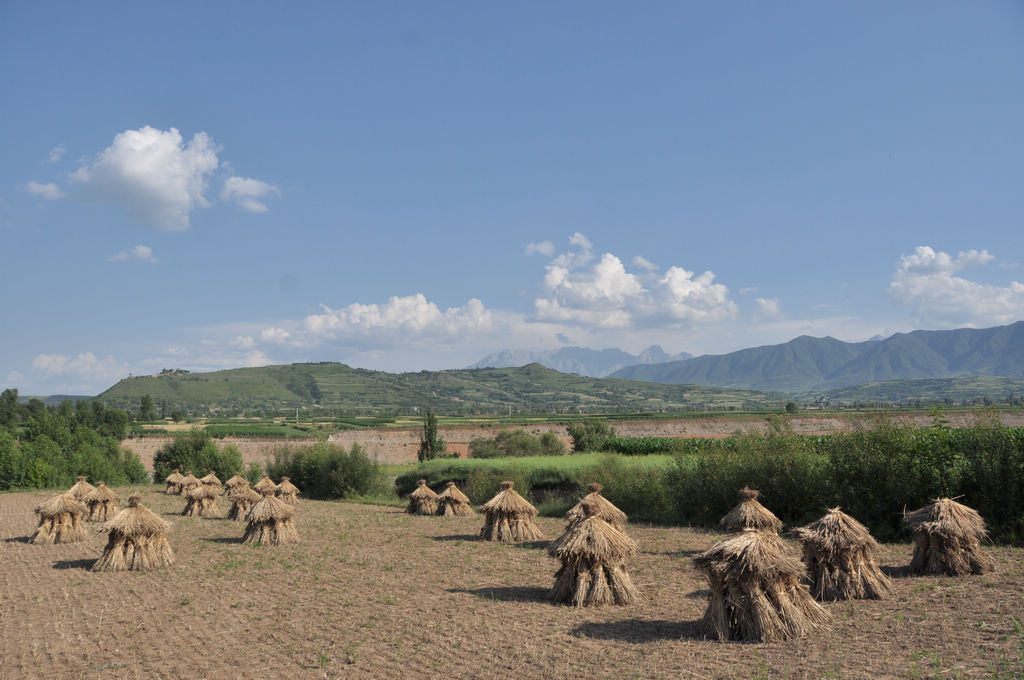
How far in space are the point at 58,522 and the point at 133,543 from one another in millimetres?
8097

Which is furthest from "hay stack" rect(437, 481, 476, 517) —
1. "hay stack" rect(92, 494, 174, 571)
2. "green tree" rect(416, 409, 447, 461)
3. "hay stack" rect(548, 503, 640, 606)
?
"green tree" rect(416, 409, 447, 461)

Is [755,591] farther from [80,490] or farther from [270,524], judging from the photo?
[80,490]

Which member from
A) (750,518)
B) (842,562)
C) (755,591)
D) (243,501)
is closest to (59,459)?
(243,501)

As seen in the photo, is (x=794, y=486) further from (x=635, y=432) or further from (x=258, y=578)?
(x=635, y=432)

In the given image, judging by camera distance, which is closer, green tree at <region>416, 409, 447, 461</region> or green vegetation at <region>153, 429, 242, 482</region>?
green tree at <region>416, 409, 447, 461</region>

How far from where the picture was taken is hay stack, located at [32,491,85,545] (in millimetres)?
26141

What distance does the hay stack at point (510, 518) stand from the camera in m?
25.0

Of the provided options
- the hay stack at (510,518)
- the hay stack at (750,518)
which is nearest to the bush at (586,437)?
the hay stack at (510,518)

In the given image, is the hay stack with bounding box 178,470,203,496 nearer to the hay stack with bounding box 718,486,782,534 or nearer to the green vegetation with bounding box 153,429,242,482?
the green vegetation with bounding box 153,429,242,482

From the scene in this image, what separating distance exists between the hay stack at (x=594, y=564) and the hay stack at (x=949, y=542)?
272 inches

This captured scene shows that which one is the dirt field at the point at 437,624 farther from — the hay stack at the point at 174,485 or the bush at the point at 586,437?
the bush at the point at 586,437

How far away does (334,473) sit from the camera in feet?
148

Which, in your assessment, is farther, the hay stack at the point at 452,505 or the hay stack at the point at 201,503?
the hay stack at the point at 201,503

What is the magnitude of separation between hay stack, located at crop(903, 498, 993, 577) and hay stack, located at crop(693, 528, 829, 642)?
5.39 metres
